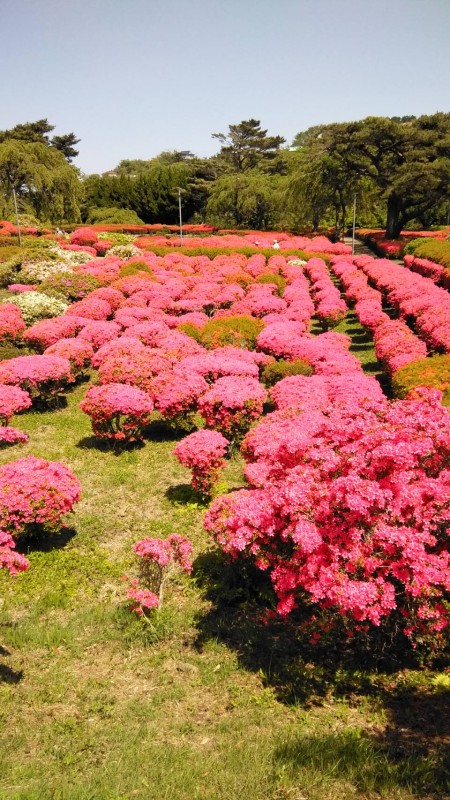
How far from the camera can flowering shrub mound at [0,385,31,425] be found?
12.2m

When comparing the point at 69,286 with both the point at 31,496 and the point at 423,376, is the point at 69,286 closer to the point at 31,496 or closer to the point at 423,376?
the point at 423,376

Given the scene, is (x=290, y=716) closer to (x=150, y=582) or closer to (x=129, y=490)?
(x=150, y=582)

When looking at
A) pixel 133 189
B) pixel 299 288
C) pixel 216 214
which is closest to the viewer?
pixel 299 288

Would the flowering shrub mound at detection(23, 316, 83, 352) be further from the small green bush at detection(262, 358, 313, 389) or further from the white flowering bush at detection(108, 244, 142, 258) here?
the white flowering bush at detection(108, 244, 142, 258)

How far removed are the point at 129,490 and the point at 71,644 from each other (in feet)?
13.7

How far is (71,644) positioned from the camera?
6.45m

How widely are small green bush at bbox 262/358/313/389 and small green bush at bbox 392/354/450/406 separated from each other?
98.6 inches

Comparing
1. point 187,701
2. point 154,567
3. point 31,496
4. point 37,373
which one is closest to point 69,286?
point 37,373

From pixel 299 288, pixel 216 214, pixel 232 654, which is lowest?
pixel 232 654

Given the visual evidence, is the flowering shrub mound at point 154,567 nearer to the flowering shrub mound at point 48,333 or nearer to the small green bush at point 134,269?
the flowering shrub mound at point 48,333

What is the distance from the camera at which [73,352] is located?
1584 cm

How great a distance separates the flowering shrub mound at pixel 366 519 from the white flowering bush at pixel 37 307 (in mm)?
17752

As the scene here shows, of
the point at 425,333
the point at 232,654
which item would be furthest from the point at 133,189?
the point at 232,654

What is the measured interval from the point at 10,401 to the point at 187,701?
870cm
